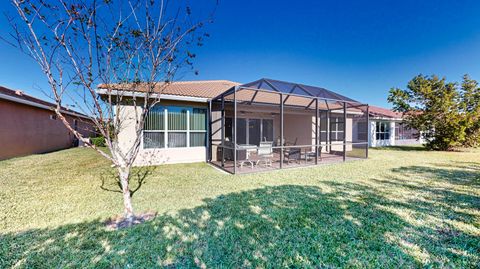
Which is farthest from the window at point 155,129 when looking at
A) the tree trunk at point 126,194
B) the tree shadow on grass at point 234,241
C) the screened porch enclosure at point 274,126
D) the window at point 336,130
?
the window at point 336,130

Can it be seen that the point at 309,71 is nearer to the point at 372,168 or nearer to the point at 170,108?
the point at 372,168

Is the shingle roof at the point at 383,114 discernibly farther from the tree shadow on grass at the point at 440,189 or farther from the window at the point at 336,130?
the tree shadow on grass at the point at 440,189

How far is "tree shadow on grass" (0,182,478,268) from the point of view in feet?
7.56

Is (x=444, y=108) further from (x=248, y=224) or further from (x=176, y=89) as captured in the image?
(x=176, y=89)

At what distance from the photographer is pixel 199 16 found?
4.05 meters

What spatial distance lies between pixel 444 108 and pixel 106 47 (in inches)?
792

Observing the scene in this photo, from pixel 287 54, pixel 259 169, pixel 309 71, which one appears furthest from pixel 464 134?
pixel 259 169

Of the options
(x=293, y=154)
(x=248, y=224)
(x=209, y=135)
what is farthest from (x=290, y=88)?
(x=248, y=224)

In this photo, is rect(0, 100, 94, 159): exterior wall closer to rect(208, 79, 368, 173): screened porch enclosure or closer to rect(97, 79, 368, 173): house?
rect(97, 79, 368, 173): house

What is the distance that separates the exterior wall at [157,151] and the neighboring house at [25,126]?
1335mm

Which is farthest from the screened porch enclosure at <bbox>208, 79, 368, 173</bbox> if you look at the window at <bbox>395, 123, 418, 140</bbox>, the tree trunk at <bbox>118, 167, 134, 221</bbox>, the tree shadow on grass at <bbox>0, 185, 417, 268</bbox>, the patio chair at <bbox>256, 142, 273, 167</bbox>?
the window at <bbox>395, 123, 418, 140</bbox>

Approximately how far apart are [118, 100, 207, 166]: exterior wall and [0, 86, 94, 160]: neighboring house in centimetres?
133

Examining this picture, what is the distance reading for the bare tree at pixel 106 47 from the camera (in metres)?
3.01

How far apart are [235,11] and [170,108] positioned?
17.3 ft
